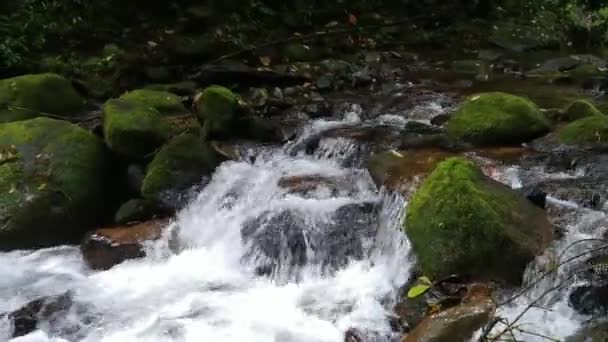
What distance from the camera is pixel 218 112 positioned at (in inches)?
339

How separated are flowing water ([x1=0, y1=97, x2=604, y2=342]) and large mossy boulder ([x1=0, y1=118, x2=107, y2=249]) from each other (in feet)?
0.86

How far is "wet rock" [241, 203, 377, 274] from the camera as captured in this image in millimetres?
6570

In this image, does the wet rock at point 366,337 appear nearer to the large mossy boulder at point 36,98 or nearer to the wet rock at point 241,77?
the large mossy boulder at point 36,98

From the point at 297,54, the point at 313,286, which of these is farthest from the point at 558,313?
the point at 297,54

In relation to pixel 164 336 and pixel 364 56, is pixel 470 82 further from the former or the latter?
pixel 164 336

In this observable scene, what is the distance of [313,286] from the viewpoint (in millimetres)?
6297

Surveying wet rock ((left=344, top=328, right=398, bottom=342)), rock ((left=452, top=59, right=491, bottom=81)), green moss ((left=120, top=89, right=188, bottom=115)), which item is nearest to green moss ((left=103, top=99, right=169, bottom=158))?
green moss ((left=120, top=89, right=188, bottom=115))

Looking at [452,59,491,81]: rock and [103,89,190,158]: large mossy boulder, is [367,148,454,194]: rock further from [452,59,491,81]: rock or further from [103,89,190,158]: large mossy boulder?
[452,59,491,81]: rock

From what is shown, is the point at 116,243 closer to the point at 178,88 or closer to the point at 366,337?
the point at 366,337

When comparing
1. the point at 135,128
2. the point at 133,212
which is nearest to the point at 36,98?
the point at 135,128

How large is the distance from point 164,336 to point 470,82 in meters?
8.15

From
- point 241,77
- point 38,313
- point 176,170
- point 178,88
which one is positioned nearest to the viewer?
point 38,313

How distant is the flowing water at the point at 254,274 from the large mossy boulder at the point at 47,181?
0.86 ft

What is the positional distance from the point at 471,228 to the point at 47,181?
4674 millimetres
